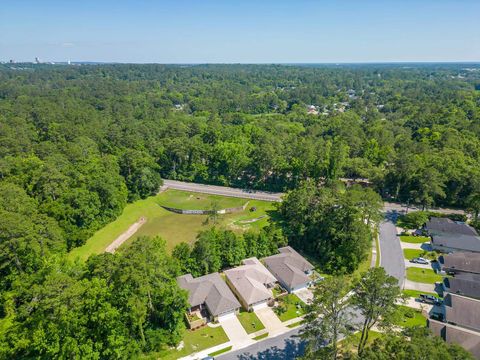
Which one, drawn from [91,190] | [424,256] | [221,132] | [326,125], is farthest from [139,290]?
[326,125]

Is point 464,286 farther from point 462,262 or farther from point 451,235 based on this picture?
point 451,235

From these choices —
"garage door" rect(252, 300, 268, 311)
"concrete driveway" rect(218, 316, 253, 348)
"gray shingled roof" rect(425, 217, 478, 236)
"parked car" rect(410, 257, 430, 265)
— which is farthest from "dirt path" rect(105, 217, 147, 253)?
"gray shingled roof" rect(425, 217, 478, 236)

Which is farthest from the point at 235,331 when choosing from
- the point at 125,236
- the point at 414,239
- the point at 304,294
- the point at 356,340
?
the point at 414,239

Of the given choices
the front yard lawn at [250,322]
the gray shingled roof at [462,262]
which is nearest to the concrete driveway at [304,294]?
the front yard lawn at [250,322]

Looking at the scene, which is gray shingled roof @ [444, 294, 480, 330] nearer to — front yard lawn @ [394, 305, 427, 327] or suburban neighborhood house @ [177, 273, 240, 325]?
front yard lawn @ [394, 305, 427, 327]

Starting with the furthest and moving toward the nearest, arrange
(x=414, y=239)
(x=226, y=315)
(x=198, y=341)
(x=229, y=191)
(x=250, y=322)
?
1. (x=229, y=191)
2. (x=414, y=239)
3. (x=226, y=315)
4. (x=250, y=322)
5. (x=198, y=341)

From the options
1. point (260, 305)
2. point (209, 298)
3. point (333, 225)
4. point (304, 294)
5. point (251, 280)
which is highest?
point (333, 225)

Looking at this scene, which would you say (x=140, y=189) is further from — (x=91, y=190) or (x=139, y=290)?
(x=139, y=290)
